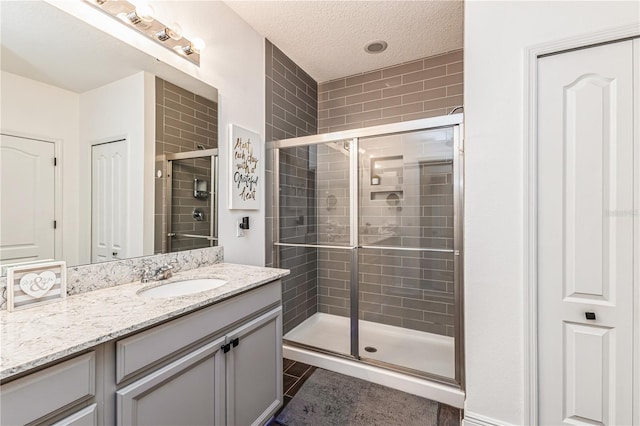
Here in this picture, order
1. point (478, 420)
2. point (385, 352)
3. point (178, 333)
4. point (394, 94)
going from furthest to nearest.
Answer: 1. point (394, 94)
2. point (385, 352)
3. point (478, 420)
4. point (178, 333)

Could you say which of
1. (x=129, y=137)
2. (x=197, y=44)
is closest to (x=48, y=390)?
(x=129, y=137)

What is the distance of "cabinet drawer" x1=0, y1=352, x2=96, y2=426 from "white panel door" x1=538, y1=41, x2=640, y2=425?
199 cm

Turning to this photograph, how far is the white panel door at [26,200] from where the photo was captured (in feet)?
3.46

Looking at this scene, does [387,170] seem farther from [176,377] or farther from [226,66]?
[176,377]

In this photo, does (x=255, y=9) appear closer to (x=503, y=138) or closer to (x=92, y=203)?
(x=92, y=203)

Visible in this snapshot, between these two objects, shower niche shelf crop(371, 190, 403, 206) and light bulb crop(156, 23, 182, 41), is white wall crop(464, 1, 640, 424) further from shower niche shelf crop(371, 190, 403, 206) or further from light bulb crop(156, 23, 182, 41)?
light bulb crop(156, 23, 182, 41)

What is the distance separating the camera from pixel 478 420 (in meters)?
1.60

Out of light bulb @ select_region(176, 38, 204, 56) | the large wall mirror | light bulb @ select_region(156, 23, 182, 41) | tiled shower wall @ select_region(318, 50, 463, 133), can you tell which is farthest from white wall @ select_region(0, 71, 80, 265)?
tiled shower wall @ select_region(318, 50, 463, 133)

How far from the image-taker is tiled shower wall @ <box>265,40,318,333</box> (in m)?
2.55

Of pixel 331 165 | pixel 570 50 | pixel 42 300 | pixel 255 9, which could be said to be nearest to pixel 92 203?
pixel 42 300

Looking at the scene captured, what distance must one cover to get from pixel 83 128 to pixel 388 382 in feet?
7.89

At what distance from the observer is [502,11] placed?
154 centimetres

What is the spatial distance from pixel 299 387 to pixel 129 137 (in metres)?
1.96

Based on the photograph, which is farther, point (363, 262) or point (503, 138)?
point (363, 262)
